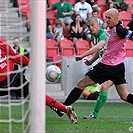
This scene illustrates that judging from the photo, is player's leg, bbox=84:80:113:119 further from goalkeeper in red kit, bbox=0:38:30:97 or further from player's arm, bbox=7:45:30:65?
player's arm, bbox=7:45:30:65

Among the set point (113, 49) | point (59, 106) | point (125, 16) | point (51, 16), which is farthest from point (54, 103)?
point (125, 16)

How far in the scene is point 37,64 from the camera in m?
5.73

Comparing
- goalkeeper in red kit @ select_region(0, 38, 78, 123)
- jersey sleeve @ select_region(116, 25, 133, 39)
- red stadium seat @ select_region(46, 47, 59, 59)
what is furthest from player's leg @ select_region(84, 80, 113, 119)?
red stadium seat @ select_region(46, 47, 59, 59)

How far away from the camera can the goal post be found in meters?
5.68

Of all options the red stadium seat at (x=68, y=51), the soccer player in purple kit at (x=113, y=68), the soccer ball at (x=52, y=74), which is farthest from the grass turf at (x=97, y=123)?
the red stadium seat at (x=68, y=51)

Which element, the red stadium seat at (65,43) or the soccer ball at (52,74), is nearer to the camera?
the soccer ball at (52,74)

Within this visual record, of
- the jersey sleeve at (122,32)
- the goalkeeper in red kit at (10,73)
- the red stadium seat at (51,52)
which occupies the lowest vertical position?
the red stadium seat at (51,52)

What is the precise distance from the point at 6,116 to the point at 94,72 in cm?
186

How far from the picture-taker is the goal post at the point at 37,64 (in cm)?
568

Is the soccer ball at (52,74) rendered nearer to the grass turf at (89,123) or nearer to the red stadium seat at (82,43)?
the grass turf at (89,123)

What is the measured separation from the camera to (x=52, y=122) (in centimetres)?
920

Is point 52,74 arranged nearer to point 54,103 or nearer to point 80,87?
point 80,87

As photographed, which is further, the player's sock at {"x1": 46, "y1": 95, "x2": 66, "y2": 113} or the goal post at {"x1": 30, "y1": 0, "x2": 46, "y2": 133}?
the player's sock at {"x1": 46, "y1": 95, "x2": 66, "y2": 113}

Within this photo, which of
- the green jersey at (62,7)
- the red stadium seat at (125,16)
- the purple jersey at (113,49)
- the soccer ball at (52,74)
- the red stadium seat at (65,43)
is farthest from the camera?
the red stadium seat at (125,16)
